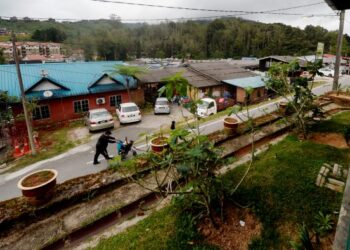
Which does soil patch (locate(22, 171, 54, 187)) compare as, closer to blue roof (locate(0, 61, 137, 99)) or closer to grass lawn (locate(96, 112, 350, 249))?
grass lawn (locate(96, 112, 350, 249))

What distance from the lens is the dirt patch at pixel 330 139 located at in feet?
22.8

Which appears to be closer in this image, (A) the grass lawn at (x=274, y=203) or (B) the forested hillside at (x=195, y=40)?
(A) the grass lawn at (x=274, y=203)

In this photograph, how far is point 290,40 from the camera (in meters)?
69.6

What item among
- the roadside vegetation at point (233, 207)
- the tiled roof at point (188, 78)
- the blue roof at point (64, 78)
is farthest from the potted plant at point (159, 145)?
the tiled roof at point (188, 78)

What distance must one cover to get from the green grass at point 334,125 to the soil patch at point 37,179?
8278 millimetres

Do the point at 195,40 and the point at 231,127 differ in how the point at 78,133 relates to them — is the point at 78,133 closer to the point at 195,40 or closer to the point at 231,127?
the point at 231,127

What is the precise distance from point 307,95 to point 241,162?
3555 millimetres

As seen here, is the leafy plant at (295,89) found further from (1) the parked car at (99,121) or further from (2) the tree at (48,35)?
(2) the tree at (48,35)

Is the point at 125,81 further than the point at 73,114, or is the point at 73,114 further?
the point at 125,81

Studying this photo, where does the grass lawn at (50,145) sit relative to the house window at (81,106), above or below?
below

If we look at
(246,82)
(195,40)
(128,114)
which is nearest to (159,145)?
(128,114)

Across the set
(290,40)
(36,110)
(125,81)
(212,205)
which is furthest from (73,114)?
(290,40)

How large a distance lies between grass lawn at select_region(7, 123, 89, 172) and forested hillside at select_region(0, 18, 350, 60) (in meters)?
50.5

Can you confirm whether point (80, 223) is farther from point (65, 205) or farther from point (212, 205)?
point (212, 205)
